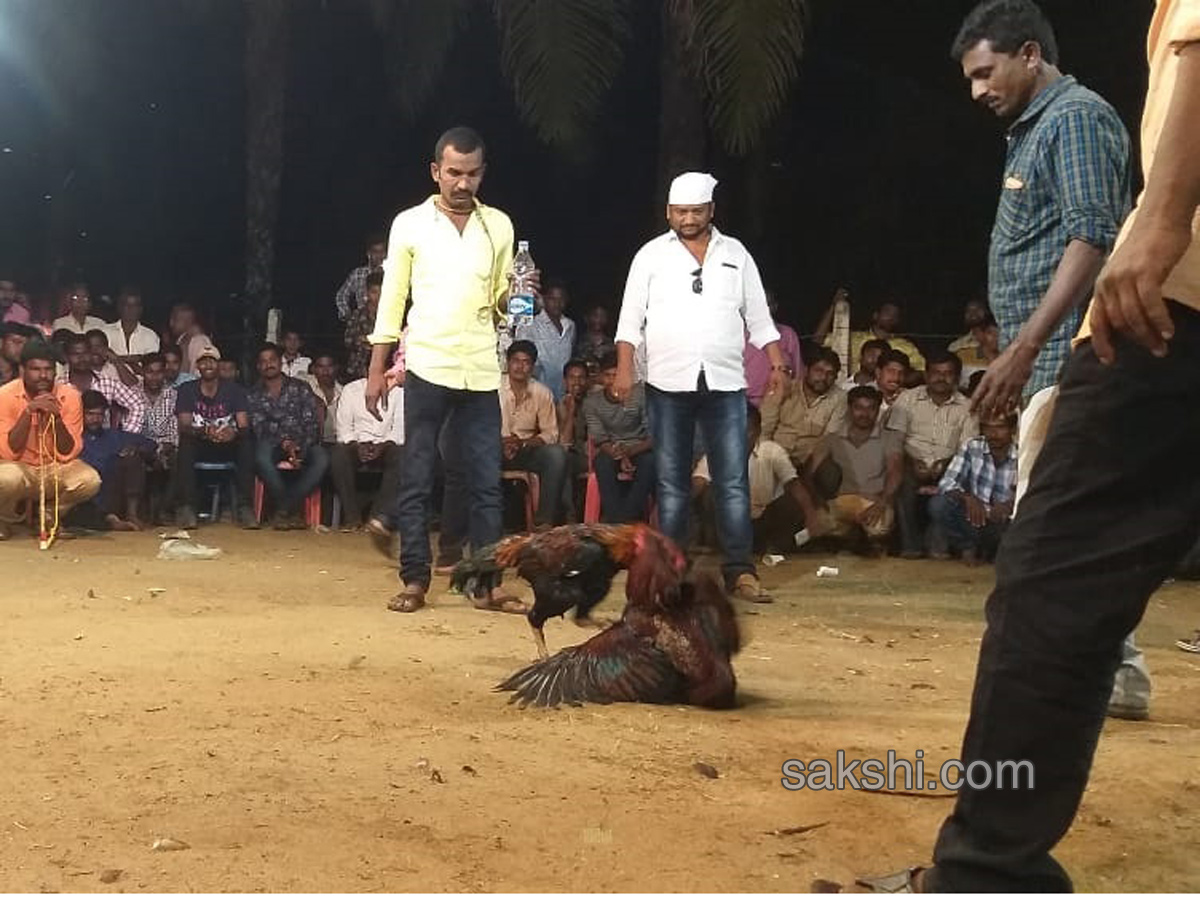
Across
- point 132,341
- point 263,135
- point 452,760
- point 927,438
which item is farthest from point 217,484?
point 452,760

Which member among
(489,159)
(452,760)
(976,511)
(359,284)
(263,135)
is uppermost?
(489,159)

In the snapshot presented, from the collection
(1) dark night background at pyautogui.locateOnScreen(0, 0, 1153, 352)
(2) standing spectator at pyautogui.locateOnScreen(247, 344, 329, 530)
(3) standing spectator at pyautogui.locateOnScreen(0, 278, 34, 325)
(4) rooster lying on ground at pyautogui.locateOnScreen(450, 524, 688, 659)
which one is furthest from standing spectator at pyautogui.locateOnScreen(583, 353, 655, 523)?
(1) dark night background at pyautogui.locateOnScreen(0, 0, 1153, 352)

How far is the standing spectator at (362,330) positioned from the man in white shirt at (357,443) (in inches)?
22.5

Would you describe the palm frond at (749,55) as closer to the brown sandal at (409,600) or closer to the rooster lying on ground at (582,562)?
the brown sandal at (409,600)

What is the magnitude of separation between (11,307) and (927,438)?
7607 mm

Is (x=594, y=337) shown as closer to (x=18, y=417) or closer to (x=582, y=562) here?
(x=18, y=417)

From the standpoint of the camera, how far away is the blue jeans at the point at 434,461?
21.4ft

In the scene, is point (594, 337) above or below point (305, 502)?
above

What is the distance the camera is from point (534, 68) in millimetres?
11086

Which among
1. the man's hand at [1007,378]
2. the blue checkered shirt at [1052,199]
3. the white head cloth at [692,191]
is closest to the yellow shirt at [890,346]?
the white head cloth at [692,191]

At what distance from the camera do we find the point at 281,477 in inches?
427

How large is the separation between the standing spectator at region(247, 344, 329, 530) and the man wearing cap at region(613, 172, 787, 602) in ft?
14.2

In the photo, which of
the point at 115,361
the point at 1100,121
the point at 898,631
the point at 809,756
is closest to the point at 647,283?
the point at 898,631

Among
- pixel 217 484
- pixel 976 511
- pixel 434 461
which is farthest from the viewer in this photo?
pixel 217 484
